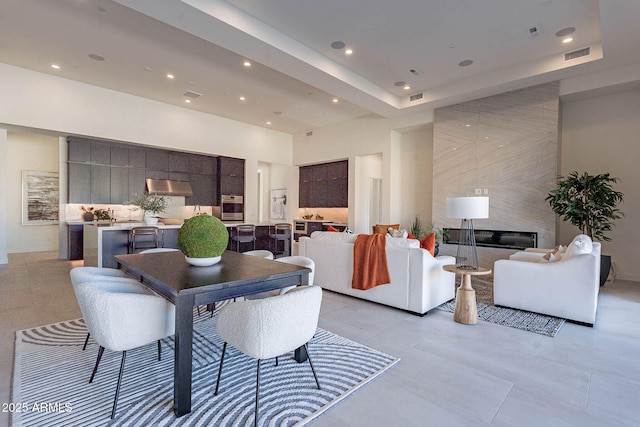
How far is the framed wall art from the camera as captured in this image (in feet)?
26.3

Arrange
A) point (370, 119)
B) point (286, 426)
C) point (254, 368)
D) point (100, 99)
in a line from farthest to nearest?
point (370, 119), point (100, 99), point (254, 368), point (286, 426)

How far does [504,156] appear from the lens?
237 inches

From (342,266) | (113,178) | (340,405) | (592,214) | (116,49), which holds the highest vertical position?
(116,49)

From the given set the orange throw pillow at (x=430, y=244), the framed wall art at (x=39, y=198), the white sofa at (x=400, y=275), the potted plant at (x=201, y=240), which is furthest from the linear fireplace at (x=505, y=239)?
the framed wall art at (x=39, y=198)

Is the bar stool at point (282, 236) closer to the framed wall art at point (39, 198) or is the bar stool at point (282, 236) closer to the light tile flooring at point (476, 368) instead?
the light tile flooring at point (476, 368)

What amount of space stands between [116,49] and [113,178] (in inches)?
128

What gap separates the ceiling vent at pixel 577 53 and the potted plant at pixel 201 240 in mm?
5821

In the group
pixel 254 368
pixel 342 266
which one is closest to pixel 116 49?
pixel 342 266

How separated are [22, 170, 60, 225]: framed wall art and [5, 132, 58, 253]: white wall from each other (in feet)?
0.32

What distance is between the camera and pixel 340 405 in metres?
1.90

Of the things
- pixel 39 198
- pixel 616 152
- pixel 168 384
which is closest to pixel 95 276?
pixel 168 384

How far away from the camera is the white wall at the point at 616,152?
5.32 meters

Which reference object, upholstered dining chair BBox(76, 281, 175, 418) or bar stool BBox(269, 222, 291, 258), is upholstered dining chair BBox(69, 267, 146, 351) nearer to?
upholstered dining chair BBox(76, 281, 175, 418)

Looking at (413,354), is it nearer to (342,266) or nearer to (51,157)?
(342,266)
